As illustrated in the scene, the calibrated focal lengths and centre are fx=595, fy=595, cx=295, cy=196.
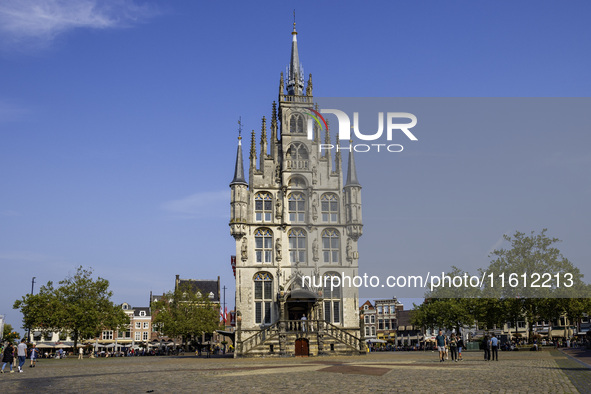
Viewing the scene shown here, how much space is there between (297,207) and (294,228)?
2007 mm

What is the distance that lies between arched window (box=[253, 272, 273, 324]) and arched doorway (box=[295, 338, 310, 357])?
14.6 ft

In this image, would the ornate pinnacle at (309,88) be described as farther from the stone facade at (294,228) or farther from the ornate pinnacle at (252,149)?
the ornate pinnacle at (252,149)

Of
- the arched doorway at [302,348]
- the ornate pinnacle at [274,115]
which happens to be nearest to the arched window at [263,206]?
the ornate pinnacle at [274,115]

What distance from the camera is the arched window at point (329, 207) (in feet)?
182

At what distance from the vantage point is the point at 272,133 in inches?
2240

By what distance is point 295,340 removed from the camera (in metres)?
48.9

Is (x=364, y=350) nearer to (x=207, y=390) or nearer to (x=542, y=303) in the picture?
(x=542, y=303)

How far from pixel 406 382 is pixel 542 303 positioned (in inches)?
1612

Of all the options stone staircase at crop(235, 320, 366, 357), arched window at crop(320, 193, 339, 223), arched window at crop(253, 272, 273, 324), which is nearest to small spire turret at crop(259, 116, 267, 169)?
arched window at crop(320, 193, 339, 223)

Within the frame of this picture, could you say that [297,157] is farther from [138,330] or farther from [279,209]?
[138,330]

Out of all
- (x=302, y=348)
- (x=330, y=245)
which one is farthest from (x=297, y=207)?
(x=302, y=348)

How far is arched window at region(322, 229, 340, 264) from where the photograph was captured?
54781 mm

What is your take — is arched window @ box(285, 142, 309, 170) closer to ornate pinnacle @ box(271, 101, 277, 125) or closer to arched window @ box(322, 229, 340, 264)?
ornate pinnacle @ box(271, 101, 277, 125)

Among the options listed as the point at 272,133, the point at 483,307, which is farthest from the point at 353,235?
the point at 483,307
